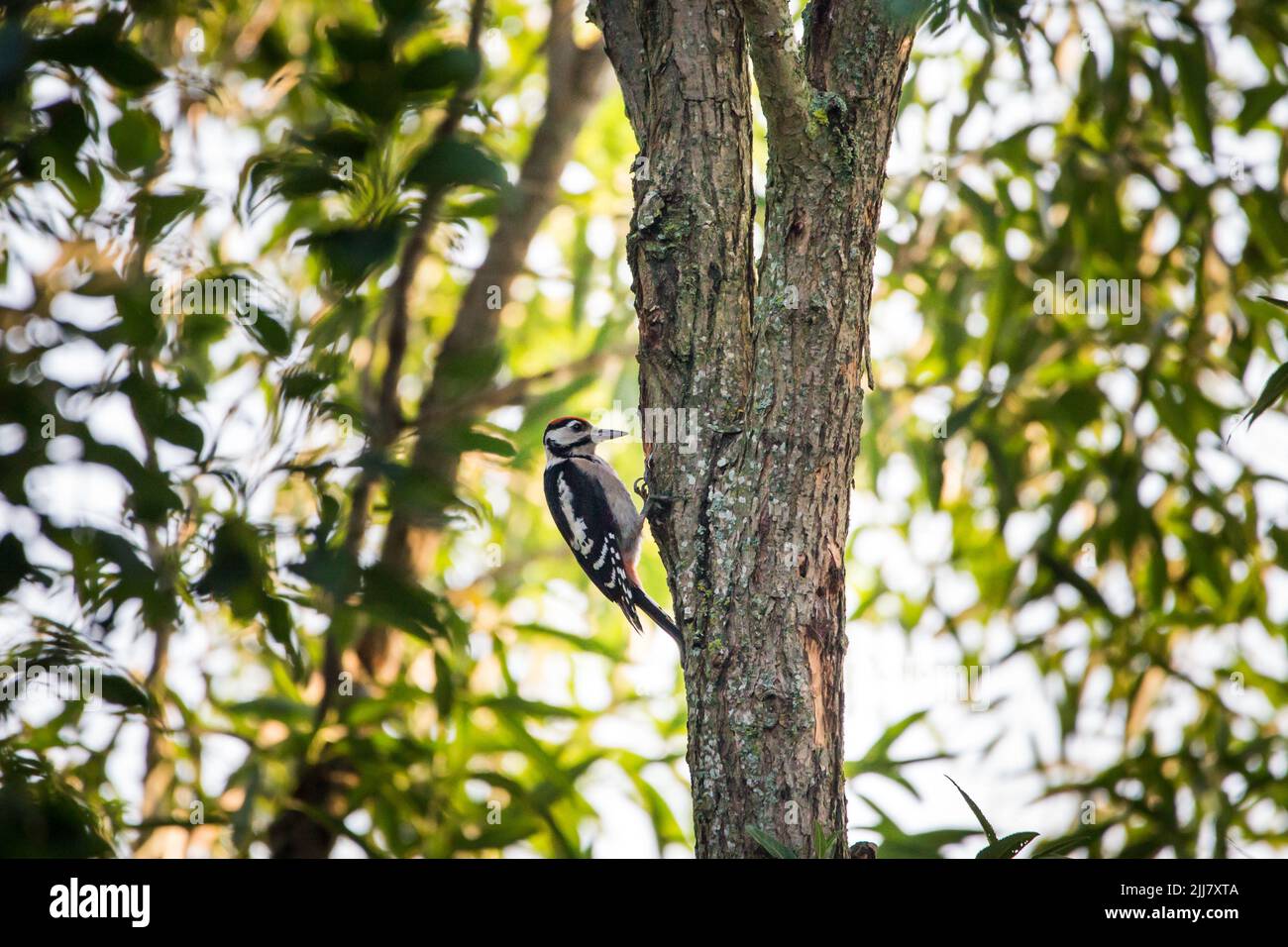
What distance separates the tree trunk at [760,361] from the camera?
1.63 m

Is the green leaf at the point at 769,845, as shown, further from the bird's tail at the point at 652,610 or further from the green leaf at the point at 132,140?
the bird's tail at the point at 652,610

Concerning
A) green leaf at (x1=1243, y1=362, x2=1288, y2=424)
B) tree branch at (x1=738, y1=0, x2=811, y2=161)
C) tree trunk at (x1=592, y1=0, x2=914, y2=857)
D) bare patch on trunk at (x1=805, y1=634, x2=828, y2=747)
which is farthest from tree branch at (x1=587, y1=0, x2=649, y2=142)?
green leaf at (x1=1243, y1=362, x2=1288, y2=424)

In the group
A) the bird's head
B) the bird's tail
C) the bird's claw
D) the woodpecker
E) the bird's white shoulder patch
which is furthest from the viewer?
the bird's head

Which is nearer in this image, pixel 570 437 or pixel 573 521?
pixel 573 521

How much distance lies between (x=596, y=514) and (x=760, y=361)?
2.07 metres

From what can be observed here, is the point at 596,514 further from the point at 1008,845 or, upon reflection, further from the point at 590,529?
the point at 1008,845

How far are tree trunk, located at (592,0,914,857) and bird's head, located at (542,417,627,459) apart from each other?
82.6 inches

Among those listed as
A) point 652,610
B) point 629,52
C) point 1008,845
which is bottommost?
point 1008,845

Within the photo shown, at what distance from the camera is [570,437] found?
13.4ft

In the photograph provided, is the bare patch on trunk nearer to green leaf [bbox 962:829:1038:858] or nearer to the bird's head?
green leaf [bbox 962:829:1038:858]

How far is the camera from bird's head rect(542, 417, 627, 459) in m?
4.04

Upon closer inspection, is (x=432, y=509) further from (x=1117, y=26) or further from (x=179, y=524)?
(x=1117, y=26)

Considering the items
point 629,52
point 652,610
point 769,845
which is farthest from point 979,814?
point 652,610

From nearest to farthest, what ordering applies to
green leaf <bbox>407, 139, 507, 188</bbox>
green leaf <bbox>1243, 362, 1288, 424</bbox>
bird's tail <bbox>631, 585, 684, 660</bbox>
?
1. green leaf <bbox>407, 139, 507, 188</bbox>
2. green leaf <bbox>1243, 362, 1288, 424</bbox>
3. bird's tail <bbox>631, 585, 684, 660</bbox>
